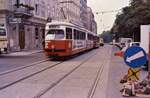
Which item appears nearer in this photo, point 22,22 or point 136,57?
point 136,57

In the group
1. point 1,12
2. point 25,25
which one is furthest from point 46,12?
point 1,12

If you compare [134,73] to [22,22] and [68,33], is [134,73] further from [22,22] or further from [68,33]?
[22,22]

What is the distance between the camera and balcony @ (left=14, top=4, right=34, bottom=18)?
51844mm

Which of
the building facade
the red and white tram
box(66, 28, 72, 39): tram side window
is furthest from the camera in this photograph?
the building facade

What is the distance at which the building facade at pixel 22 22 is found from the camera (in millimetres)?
49656

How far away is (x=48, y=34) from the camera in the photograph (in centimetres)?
3141

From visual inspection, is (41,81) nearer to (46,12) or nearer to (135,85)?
Result: (135,85)

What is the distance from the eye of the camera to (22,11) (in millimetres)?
52562

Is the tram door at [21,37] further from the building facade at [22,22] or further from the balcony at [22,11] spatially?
the balcony at [22,11]

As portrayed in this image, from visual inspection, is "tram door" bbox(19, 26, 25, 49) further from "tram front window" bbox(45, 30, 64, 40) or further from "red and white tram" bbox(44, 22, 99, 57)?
"tram front window" bbox(45, 30, 64, 40)

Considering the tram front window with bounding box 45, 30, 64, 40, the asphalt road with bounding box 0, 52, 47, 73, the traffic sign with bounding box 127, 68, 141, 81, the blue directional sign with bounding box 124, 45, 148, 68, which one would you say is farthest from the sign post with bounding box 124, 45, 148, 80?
the tram front window with bounding box 45, 30, 64, 40

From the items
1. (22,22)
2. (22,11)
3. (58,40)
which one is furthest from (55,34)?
(22,22)

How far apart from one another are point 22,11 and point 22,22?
1530 mm

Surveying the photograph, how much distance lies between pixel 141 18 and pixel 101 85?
46926 mm
